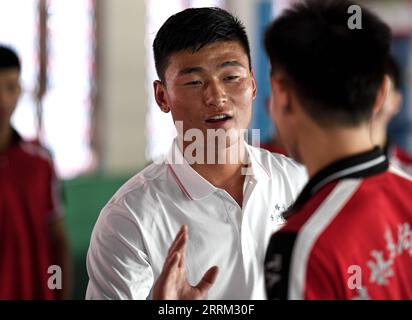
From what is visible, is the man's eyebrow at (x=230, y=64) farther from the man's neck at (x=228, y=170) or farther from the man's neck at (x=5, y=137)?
the man's neck at (x=5, y=137)

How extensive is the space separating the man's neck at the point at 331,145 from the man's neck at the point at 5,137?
2.40 feet

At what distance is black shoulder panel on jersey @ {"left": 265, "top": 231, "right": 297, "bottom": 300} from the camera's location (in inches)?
25.9

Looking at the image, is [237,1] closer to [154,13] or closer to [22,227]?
[154,13]

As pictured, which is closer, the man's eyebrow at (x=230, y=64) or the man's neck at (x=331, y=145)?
the man's neck at (x=331, y=145)

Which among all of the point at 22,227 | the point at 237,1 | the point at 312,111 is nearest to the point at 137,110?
the point at 22,227

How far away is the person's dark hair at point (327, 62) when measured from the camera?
70cm

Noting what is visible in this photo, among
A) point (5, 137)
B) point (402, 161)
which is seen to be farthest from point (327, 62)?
point (402, 161)

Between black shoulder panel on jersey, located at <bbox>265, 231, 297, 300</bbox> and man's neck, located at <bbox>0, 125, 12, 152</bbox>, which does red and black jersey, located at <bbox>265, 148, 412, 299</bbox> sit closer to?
black shoulder panel on jersey, located at <bbox>265, 231, 297, 300</bbox>

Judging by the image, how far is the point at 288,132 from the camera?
72 centimetres

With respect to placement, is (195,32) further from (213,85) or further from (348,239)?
(348,239)

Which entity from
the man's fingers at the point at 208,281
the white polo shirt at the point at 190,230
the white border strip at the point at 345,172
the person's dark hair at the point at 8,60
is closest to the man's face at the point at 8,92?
the person's dark hair at the point at 8,60

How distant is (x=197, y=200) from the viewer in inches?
33.7

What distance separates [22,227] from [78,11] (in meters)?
1.47

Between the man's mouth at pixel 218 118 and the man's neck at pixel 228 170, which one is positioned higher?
the man's mouth at pixel 218 118
